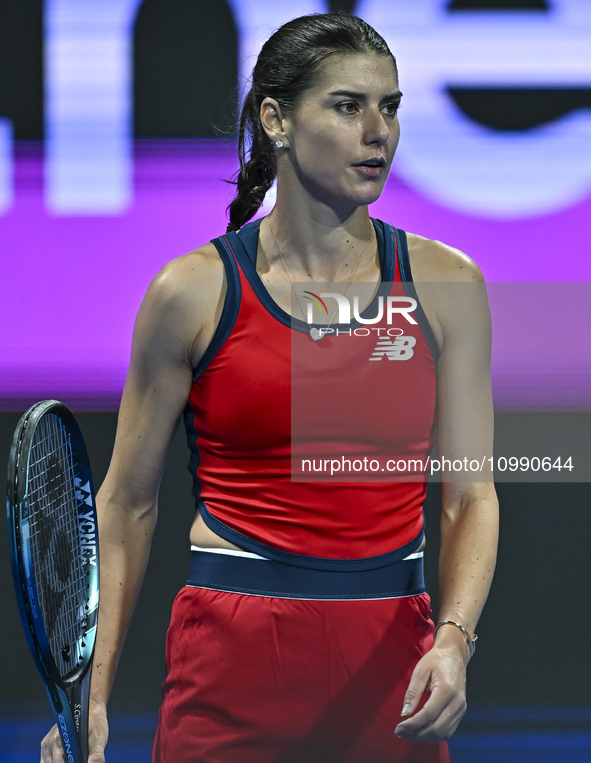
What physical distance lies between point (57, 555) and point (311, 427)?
324mm

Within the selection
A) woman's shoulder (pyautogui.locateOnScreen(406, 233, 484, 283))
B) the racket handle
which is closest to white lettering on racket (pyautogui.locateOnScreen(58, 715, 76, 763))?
the racket handle

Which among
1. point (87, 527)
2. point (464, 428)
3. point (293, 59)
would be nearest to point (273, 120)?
point (293, 59)

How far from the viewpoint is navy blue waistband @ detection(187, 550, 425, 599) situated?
1.15 meters

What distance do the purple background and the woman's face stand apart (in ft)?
3.24

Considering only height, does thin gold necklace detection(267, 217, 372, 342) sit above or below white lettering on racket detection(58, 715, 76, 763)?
above

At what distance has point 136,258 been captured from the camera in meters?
2.20

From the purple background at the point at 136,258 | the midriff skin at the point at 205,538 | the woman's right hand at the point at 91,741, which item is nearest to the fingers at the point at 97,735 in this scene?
the woman's right hand at the point at 91,741

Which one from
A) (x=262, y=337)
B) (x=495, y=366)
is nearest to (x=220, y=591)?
(x=262, y=337)

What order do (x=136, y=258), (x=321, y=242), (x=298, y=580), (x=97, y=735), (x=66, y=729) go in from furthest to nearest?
(x=136, y=258)
(x=321, y=242)
(x=298, y=580)
(x=97, y=735)
(x=66, y=729)

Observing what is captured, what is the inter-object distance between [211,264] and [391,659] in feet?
1.71

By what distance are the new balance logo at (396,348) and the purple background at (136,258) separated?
1031mm

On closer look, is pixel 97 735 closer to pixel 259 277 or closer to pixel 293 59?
pixel 259 277

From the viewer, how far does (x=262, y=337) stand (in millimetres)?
1175
